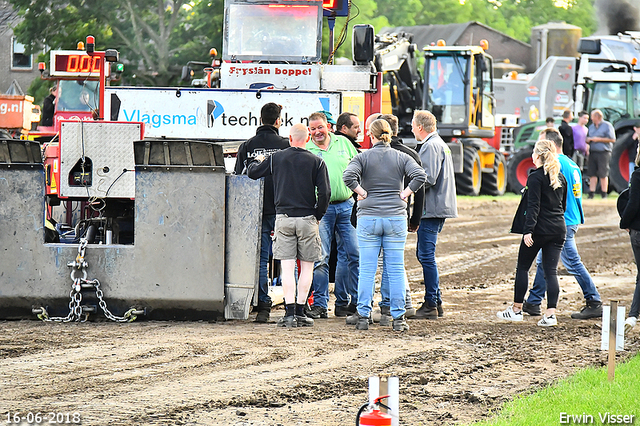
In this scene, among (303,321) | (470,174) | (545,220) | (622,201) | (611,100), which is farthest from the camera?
(611,100)

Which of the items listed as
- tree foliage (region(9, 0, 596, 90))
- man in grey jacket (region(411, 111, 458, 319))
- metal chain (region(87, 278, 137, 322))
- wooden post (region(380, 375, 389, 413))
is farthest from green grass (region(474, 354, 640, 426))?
tree foliage (region(9, 0, 596, 90))

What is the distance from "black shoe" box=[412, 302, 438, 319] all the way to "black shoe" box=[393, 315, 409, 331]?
77 cm

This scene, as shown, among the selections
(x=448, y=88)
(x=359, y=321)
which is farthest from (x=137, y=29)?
(x=359, y=321)

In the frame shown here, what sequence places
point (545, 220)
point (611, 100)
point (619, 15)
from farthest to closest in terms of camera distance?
1. point (619, 15)
2. point (611, 100)
3. point (545, 220)

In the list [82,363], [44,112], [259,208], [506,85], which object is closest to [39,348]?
[82,363]

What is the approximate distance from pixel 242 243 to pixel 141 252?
3.01 ft

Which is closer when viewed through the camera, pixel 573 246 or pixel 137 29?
pixel 573 246

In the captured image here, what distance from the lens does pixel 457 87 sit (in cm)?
2772

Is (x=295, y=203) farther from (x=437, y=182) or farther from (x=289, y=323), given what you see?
(x=437, y=182)

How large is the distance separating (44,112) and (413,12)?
56315 millimetres

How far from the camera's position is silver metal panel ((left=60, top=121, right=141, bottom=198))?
384 inches

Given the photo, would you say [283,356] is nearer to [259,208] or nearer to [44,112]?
[259,208]

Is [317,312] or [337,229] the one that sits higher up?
[337,229]

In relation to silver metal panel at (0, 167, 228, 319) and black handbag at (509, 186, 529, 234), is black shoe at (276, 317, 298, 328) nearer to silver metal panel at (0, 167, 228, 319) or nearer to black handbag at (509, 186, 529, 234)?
silver metal panel at (0, 167, 228, 319)
